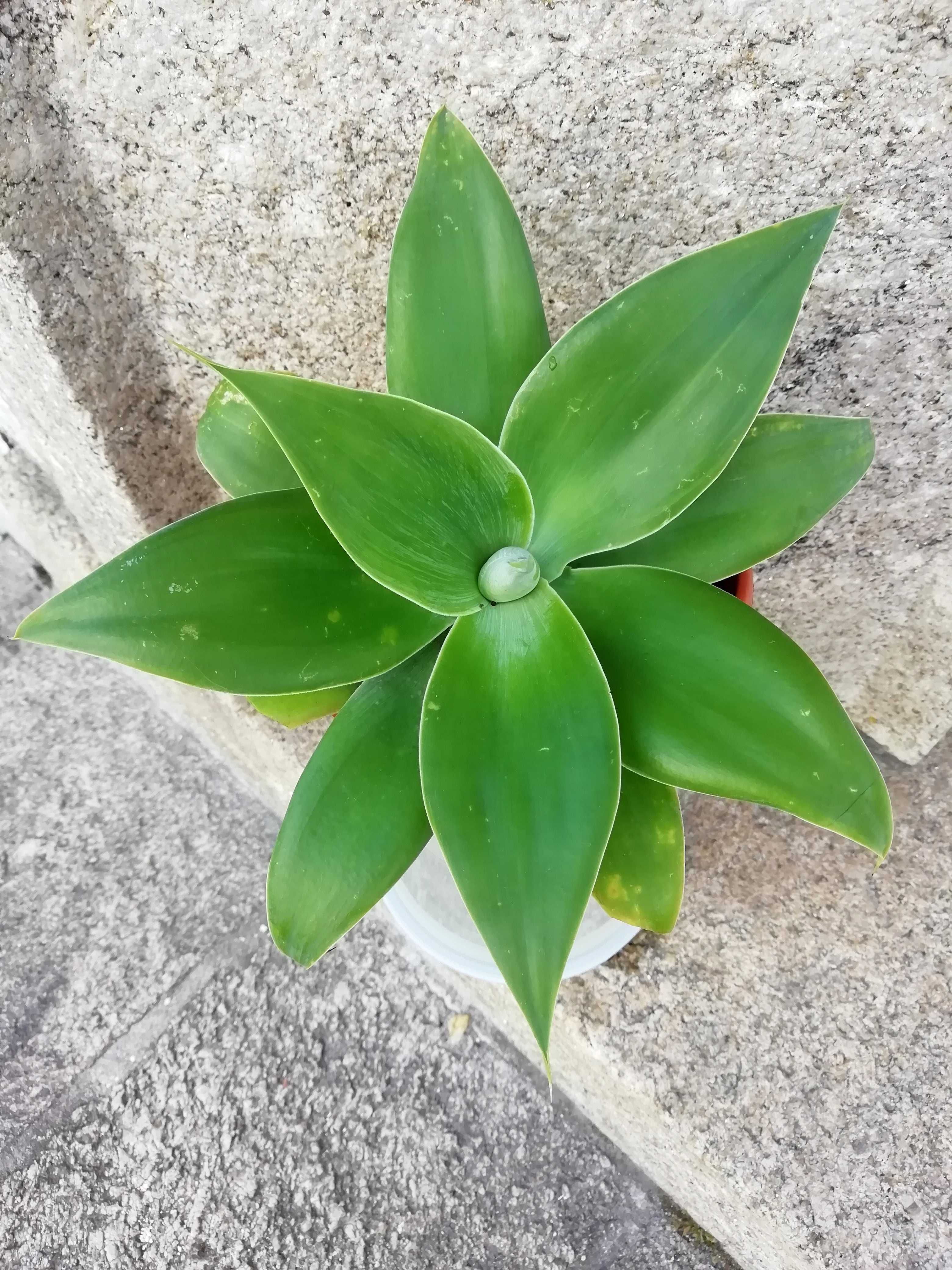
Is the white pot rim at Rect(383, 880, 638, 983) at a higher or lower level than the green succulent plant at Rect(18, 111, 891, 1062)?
lower

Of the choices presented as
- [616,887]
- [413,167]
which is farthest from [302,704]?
[413,167]

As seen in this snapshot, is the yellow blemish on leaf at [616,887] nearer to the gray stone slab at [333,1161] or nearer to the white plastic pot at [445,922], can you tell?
the white plastic pot at [445,922]

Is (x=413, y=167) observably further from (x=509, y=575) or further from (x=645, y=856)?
(x=645, y=856)

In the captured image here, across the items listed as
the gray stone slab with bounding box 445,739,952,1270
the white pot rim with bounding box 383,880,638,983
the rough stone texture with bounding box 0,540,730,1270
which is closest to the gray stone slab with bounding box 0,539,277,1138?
the rough stone texture with bounding box 0,540,730,1270

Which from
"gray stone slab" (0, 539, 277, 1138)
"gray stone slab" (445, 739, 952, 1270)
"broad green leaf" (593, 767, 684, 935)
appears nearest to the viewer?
"broad green leaf" (593, 767, 684, 935)

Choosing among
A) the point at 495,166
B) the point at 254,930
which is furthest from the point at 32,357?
the point at 254,930

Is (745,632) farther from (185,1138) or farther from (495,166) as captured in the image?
(185,1138)

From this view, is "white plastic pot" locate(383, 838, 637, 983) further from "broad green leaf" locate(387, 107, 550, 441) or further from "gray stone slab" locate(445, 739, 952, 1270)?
"broad green leaf" locate(387, 107, 550, 441)
